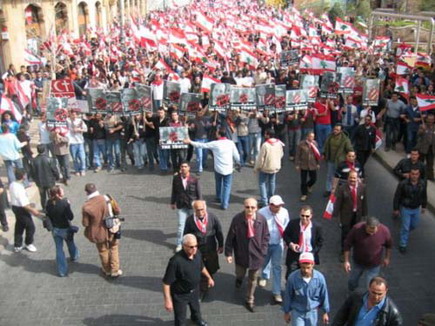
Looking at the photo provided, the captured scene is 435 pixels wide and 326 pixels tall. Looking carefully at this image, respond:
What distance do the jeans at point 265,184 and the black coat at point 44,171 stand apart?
13.6 ft

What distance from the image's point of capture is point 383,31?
39.5 m

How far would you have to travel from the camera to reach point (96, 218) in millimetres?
7766

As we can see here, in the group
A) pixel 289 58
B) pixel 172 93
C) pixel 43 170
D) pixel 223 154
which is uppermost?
pixel 289 58

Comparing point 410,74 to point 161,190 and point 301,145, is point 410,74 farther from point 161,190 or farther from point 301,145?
point 161,190

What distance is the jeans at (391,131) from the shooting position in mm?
14055

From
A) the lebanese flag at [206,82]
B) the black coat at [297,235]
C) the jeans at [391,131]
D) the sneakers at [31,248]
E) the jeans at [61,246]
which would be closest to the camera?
the black coat at [297,235]

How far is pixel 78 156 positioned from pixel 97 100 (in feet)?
4.79

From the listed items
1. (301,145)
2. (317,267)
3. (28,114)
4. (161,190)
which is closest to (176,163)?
(161,190)

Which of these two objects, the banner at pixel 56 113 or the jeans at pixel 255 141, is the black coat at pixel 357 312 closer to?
the jeans at pixel 255 141

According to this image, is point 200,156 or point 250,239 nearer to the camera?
point 250,239

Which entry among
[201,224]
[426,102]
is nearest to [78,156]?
[201,224]

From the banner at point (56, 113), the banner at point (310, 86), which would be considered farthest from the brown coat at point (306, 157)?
the banner at point (56, 113)

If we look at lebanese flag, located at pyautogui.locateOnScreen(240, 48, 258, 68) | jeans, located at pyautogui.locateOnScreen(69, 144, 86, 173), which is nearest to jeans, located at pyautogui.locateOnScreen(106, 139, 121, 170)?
jeans, located at pyautogui.locateOnScreen(69, 144, 86, 173)

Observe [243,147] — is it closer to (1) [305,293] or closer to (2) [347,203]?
(2) [347,203]
